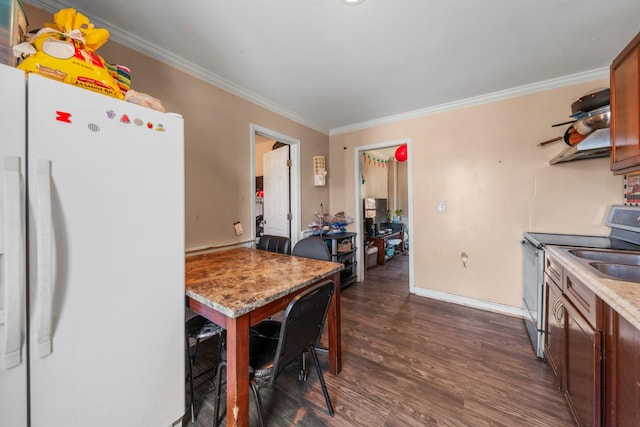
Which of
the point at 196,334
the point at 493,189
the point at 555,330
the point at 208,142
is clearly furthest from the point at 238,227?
the point at 493,189

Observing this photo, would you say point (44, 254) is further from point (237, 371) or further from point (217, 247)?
point (217, 247)

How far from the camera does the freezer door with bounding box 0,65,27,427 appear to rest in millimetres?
730

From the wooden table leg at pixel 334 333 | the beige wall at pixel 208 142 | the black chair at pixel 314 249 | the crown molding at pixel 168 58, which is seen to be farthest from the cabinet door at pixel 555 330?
the crown molding at pixel 168 58

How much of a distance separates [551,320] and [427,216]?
1.64 meters

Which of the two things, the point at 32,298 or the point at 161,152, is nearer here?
the point at 32,298

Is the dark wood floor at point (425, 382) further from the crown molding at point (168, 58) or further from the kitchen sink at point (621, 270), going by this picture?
the crown molding at point (168, 58)

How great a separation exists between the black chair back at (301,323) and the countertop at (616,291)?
3.47ft

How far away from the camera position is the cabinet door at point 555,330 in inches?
53.8

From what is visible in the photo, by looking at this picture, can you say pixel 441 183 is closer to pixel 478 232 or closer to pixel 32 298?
pixel 478 232

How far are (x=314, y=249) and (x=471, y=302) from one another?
2205 millimetres

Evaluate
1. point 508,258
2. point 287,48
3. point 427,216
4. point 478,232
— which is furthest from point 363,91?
point 508,258

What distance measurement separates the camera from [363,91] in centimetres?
253

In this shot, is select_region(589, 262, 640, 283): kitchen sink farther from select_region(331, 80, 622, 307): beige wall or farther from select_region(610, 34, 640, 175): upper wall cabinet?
select_region(331, 80, 622, 307): beige wall

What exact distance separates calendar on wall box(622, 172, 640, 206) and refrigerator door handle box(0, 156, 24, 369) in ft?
12.2
